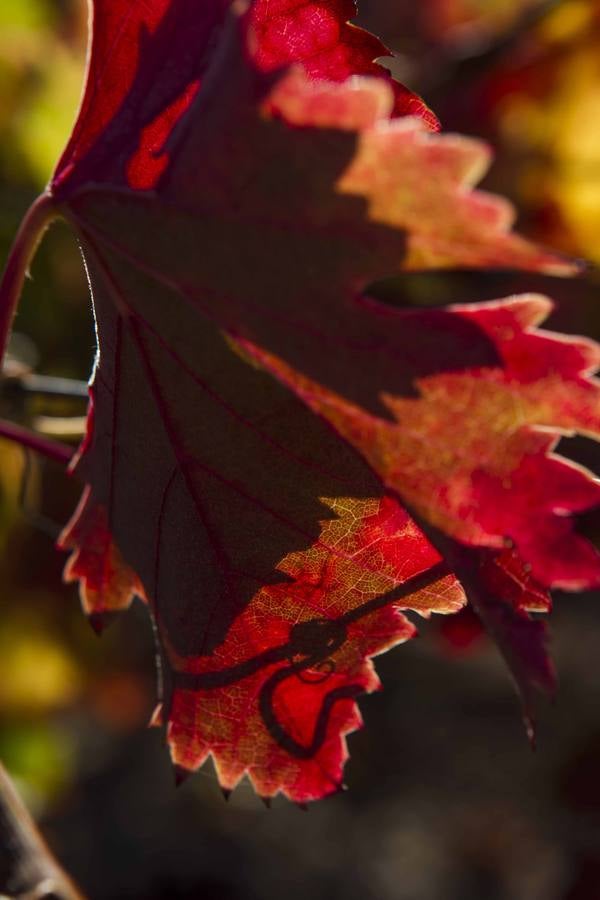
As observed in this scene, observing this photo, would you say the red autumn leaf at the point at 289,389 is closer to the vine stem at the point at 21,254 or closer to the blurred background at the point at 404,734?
the vine stem at the point at 21,254

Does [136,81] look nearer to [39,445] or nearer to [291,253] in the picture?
[291,253]

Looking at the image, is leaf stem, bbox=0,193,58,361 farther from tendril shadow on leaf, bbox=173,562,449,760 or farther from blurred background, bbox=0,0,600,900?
blurred background, bbox=0,0,600,900

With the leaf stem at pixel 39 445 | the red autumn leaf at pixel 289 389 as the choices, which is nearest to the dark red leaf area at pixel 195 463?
the red autumn leaf at pixel 289 389

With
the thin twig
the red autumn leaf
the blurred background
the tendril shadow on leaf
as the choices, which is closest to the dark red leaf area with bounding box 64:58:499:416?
the red autumn leaf

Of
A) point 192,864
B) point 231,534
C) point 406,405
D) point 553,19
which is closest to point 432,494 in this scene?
point 406,405

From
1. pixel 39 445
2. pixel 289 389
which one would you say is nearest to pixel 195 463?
pixel 289 389
